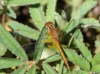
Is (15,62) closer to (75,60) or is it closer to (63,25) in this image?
(75,60)

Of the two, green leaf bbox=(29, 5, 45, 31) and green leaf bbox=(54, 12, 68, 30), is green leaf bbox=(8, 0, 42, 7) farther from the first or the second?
green leaf bbox=(54, 12, 68, 30)

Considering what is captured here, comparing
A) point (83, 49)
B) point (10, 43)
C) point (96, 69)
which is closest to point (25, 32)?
point (10, 43)

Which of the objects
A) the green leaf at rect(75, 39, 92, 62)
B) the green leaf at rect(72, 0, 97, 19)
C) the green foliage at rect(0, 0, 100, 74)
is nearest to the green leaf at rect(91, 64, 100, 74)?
the green foliage at rect(0, 0, 100, 74)

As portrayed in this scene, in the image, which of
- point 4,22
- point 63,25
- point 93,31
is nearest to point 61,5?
point 93,31

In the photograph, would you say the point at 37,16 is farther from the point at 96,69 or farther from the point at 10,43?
the point at 96,69

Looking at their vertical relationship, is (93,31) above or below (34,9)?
below
